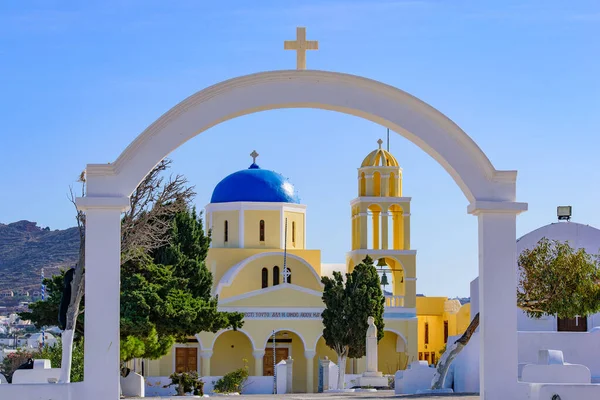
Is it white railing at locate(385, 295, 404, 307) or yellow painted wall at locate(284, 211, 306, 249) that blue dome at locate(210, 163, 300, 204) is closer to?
yellow painted wall at locate(284, 211, 306, 249)

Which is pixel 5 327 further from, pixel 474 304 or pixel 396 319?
pixel 474 304

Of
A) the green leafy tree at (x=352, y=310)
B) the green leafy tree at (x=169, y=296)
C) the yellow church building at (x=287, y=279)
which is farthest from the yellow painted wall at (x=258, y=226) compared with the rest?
the green leafy tree at (x=169, y=296)

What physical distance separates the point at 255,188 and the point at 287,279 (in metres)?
4.18

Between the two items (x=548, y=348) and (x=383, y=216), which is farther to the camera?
(x=383, y=216)

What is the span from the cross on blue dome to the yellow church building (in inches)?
1.7

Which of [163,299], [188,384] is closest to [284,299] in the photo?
[163,299]

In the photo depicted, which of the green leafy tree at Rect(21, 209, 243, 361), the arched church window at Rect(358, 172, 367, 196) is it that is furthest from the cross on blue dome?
the green leafy tree at Rect(21, 209, 243, 361)

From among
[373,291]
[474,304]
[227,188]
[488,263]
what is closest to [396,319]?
[373,291]

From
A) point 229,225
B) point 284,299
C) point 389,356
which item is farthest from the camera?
point 229,225

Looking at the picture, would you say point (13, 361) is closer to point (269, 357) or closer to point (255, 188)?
point (269, 357)

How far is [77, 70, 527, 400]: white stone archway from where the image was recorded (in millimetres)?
12195

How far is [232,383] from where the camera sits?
3566cm

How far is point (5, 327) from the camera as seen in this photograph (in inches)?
3088

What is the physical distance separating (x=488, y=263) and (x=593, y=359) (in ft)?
39.1
